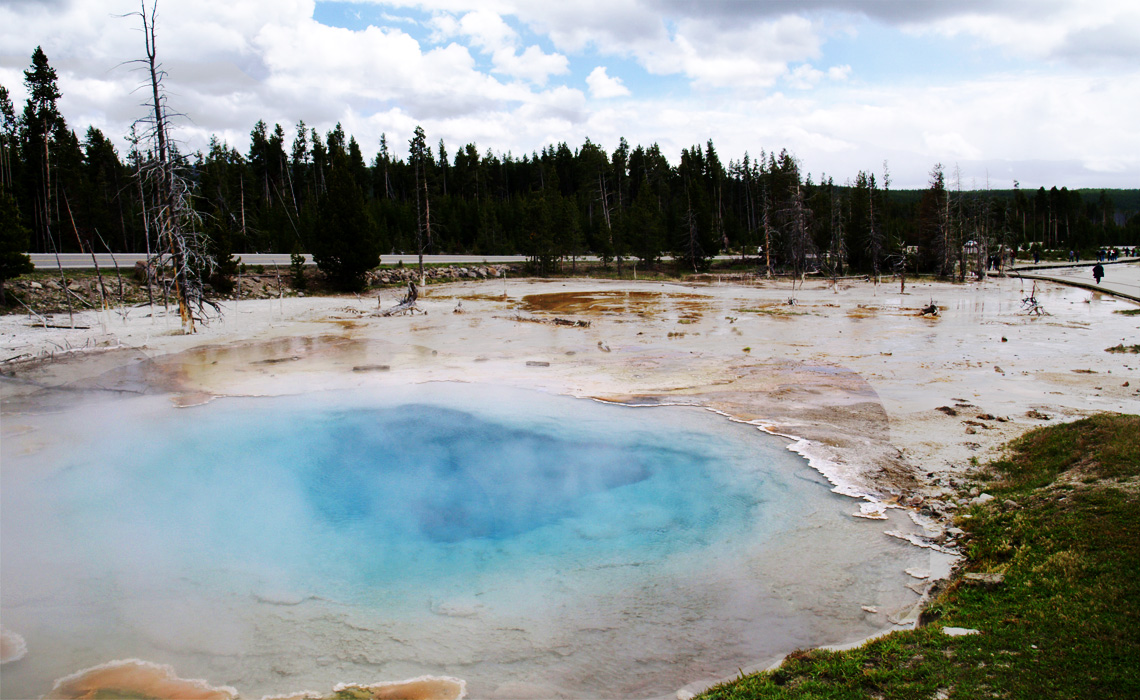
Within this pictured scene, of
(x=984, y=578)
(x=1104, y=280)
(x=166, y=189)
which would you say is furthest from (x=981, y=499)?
(x=1104, y=280)

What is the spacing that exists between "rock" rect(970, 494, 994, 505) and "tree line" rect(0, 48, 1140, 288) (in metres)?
20.8

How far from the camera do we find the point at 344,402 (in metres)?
13.1

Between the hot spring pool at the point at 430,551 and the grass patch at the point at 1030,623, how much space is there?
725 millimetres

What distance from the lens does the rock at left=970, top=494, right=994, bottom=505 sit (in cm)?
746

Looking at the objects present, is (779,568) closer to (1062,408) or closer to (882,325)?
(1062,408)

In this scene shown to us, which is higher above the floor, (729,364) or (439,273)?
(439,273)

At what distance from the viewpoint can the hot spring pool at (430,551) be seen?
5.46m

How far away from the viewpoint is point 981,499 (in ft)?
24.9

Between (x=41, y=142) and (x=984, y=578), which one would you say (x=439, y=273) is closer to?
(x=41, y=142)

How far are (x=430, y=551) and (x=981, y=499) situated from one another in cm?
626

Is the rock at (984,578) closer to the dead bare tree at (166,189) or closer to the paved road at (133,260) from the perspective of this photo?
the dead bare tree at (166,189)

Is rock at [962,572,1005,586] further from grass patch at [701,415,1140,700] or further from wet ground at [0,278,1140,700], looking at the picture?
wet ground at [0,278,1140,700]

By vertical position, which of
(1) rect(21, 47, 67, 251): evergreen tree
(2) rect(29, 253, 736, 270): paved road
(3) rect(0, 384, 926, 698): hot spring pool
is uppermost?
(1) rect(21, 47, 67, 251): evergreen tree

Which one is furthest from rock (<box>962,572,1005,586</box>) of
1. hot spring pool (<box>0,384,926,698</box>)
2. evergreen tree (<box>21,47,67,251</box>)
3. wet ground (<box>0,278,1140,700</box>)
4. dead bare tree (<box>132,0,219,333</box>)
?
evergreen tree (<box>21,47,67,251</box>)
